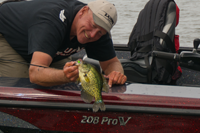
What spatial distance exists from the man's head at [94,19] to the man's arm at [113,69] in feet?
0.86

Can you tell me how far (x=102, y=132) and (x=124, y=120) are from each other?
0.42ft

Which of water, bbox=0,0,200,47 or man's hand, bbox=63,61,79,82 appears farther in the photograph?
water, bbox=0,0,200,47

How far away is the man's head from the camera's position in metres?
1.28

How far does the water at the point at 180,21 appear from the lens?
3.99m

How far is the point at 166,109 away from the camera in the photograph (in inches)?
40.7

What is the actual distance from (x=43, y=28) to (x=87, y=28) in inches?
10.4

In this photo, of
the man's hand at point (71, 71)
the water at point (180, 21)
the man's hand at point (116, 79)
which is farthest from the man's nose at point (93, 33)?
the water at point (180, 21)

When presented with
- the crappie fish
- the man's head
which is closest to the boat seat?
the man's head

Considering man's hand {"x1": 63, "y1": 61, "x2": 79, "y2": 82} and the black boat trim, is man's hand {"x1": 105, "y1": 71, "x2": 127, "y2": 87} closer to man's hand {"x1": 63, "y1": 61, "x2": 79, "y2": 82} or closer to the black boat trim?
the black boat trim

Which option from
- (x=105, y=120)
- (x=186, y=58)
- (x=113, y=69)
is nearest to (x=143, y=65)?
(x=113, y=69)

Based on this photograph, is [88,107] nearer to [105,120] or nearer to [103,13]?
[105,120]

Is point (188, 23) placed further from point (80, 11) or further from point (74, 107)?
point (74, 107)

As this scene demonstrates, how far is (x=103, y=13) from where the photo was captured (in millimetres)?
1287

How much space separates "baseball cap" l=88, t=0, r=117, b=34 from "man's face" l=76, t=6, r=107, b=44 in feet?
0.10
